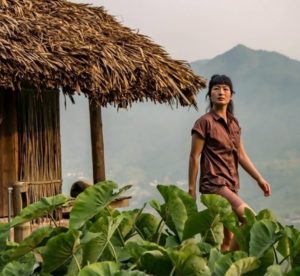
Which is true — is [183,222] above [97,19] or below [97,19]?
below

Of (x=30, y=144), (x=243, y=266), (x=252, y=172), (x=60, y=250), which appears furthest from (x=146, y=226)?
(x=30, y=144)

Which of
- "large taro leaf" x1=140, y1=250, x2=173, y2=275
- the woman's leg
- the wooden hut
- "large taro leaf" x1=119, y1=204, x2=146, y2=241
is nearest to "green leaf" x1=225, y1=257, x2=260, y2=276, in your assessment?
"large taro leaf" x1=140, y1=250, x2=173, y2=275

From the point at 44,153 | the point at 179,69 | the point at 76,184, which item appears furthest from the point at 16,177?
the point at 179,69

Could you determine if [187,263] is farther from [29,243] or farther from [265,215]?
[265,215]

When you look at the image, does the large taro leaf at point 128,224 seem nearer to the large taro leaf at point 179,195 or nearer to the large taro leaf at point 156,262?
the large taro leaf at point 179,195

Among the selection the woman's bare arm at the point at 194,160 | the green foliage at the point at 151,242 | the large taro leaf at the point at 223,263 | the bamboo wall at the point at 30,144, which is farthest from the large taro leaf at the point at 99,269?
the bamboo wall at the point at 30,144

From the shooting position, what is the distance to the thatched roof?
803cm

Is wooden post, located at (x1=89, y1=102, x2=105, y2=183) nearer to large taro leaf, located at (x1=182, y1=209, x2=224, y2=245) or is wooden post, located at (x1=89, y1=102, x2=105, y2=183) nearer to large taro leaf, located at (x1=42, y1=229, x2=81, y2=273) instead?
large taro leaf, located at (x1=182, y1=209, x2=224, y2=245)

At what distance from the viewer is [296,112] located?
135 meters

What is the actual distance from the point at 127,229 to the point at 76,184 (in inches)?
266

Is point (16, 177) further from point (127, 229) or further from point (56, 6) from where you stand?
point (127, 229)

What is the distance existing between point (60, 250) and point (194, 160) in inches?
105

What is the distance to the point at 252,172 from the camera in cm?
629

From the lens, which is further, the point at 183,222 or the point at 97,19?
the point at 97,19
